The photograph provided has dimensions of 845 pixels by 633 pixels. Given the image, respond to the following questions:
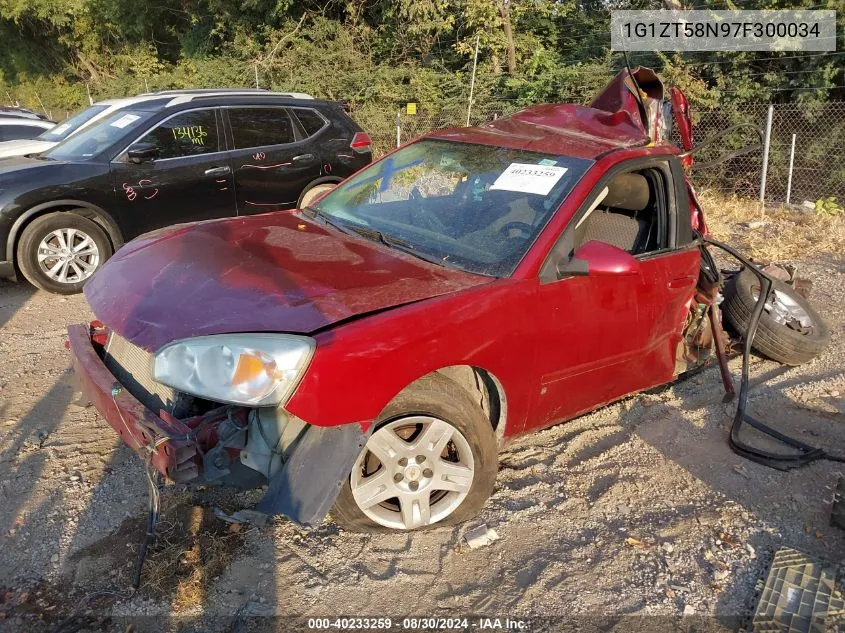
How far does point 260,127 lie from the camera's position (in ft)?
24.8

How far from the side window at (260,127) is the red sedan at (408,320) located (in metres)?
3.59

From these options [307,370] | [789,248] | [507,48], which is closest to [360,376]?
[307,370]

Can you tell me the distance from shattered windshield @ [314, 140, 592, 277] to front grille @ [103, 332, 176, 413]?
4.16 ft

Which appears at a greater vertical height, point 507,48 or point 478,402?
point 507,48

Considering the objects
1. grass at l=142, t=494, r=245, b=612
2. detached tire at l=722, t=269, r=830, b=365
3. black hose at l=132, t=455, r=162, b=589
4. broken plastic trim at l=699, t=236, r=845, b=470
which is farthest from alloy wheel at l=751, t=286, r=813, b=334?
black hose at l=132, t=455, r=162, b=589

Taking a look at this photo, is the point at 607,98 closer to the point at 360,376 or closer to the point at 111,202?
the point at 360,376

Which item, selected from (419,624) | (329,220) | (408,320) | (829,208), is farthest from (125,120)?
(829,208)

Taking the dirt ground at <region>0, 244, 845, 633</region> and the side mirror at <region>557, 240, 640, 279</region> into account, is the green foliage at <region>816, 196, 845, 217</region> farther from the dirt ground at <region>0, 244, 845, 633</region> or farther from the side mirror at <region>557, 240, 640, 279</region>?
the side mirror at <region>557, 240, 640, 279</region>

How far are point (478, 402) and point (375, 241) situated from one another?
0.99 metres

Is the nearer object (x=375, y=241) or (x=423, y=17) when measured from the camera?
(x=375, y=241)

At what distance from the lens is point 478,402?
322 cm

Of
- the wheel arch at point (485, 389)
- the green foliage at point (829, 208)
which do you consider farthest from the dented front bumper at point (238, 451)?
the green foliage at point (829, 208)

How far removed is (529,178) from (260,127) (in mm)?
4835

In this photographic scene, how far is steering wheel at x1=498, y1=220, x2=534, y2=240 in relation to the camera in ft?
10.7
